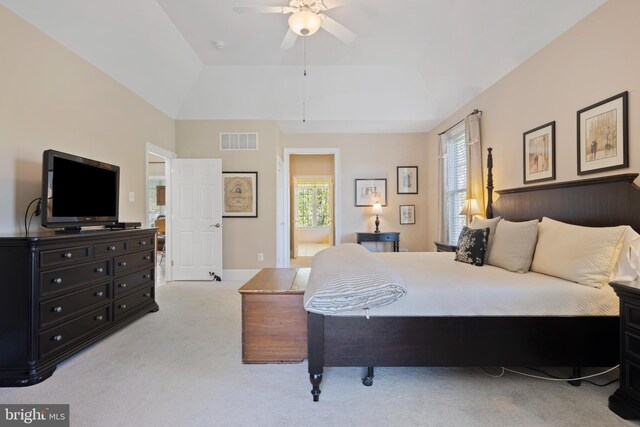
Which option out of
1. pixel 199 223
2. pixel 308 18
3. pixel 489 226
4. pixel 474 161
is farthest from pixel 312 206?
pixel 308 18

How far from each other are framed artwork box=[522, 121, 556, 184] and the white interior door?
418cm

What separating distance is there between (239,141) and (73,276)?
327 cm

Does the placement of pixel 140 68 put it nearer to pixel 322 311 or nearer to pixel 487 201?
pixel 322 311

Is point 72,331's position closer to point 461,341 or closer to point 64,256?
point 64,256

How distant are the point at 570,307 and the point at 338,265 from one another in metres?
1.42

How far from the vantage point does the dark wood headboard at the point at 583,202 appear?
1927 mm

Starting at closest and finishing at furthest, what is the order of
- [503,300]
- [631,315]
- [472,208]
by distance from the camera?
1. [631,315]
2. [503,300]
3. [472,208]

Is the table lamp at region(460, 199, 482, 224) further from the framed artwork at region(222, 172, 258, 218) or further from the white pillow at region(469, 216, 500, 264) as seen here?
the framed artwork at region(222, 172, 258, 218)

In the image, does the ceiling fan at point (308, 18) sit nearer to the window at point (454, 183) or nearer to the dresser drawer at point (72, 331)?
the window at point (454, 183)

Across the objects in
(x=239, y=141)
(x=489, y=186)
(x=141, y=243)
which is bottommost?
(x=141, y=243)

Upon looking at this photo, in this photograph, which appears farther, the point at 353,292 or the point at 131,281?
the point at 131,281

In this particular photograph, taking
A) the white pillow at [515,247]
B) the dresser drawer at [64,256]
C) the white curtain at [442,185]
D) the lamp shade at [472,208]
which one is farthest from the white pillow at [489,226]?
the dresser drawer at [64,256]

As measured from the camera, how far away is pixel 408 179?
5.68 m

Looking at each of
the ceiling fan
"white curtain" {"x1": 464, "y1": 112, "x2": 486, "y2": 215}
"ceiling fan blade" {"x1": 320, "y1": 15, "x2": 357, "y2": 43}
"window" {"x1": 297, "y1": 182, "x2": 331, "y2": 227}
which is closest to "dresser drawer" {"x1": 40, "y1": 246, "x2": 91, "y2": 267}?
the ceiling fan
